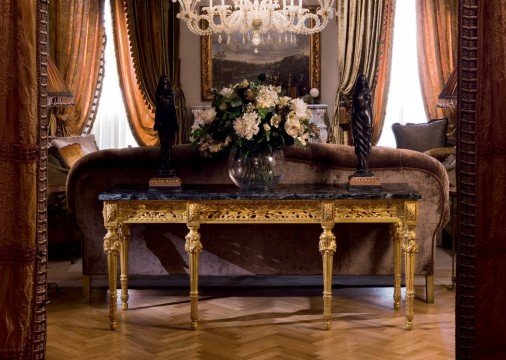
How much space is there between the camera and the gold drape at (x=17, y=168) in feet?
6.75

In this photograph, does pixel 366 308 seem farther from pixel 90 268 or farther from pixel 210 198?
pixel 90 268

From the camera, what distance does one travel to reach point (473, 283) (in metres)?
2.18

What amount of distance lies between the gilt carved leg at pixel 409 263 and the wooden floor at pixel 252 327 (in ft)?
0.26

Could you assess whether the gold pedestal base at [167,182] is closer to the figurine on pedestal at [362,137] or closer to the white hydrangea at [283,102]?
the white hydrangea at [283,102]

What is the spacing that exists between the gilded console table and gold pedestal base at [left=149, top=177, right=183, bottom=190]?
0.22 feet

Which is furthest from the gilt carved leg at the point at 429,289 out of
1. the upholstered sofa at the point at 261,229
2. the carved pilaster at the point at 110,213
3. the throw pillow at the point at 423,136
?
the throw pillow at the point at 423,136

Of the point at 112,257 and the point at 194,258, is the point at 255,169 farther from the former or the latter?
the point at 112,257

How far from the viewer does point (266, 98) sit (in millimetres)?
3777

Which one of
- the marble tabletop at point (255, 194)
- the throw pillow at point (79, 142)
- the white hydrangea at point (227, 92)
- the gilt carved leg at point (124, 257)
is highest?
the white hydrangea at point (227, 92)

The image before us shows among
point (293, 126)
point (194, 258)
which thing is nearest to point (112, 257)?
point (194, 258)

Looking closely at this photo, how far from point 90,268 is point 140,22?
5589 millimetres

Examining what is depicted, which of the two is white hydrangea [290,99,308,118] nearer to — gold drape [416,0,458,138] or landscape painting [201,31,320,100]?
gold drape [416,0,458,138]

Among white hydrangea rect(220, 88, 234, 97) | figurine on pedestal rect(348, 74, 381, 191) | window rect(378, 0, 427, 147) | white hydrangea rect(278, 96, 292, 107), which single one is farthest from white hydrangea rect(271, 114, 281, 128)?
window rect(378, 0, 427, 147)

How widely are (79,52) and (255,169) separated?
17.3 feet
